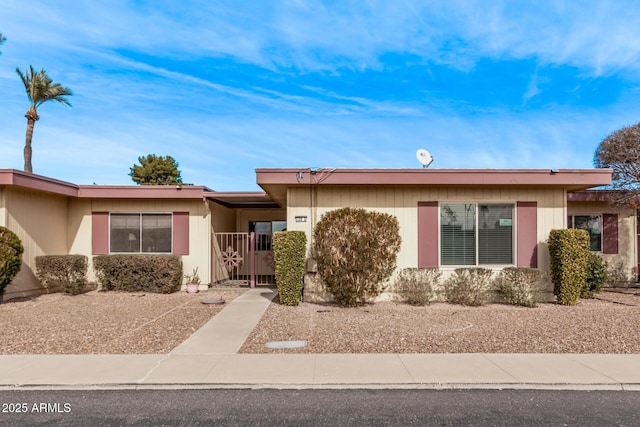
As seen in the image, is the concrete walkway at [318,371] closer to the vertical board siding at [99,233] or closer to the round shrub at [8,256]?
the round shrub at [8,256]

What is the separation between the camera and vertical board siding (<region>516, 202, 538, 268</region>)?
32.2 ft

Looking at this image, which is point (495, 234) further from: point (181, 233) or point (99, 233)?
point (99, 233)

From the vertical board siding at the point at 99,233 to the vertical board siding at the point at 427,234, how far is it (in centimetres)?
959

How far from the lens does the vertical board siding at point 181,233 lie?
1249 cm

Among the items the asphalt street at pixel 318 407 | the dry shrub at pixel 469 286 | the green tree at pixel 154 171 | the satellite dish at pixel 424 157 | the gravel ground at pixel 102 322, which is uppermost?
the green tree at pixel 154 171

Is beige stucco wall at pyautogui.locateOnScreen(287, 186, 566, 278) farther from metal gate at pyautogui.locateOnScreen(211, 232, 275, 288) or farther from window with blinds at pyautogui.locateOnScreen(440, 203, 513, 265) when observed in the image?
metal gate at pyautogui.locateOnScreen(211, 232, 275, 288)

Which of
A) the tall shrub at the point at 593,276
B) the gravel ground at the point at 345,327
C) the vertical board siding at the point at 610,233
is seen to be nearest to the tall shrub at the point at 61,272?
the gravel ground at the point at 345,327

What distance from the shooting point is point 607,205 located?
1295 centimetres

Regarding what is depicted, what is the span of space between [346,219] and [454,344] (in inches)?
148

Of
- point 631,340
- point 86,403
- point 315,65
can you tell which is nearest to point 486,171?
point 631,340

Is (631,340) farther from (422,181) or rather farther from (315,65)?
(315,65)

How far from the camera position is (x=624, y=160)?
11617 mm

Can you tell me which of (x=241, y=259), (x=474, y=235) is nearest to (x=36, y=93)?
(x=241, y=259)

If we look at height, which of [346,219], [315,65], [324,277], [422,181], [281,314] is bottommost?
[281,314]
